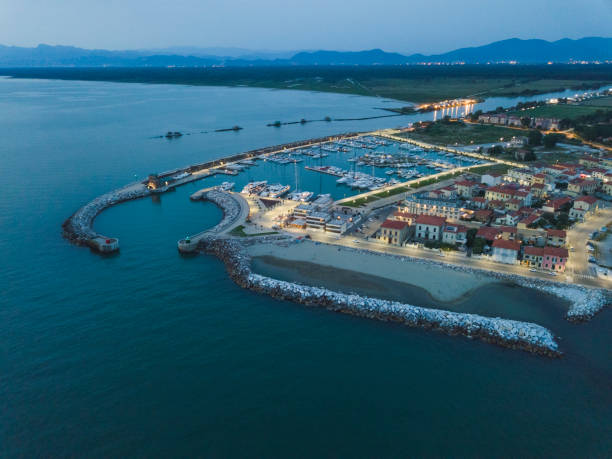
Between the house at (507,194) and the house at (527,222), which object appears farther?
the house at (507,194)

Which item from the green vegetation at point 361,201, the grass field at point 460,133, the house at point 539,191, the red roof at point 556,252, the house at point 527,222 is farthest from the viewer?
the grass field at point 460,133

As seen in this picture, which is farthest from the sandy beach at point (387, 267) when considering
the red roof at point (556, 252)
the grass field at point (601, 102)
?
the grass field at point (601, 102)

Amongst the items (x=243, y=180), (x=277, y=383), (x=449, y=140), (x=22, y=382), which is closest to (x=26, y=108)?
(x=243, y=180)

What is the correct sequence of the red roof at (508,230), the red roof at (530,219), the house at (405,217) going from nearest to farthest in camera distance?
the red roof at (508,230) → the red roof at (530,219) → the house at (405,217)

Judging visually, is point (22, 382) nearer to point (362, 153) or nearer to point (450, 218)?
point (450, 218)

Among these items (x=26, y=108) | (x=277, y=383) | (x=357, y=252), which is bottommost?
(x=277, y=383)

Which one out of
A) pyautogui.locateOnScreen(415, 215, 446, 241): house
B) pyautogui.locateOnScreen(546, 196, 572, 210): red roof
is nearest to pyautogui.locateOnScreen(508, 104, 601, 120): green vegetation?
pyautogui.locateOnScreen(546, 196, 572, 210): red roof

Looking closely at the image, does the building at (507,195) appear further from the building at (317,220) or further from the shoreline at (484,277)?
the building at (317,220)

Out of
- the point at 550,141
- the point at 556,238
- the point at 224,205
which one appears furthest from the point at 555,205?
the point at 550,141
